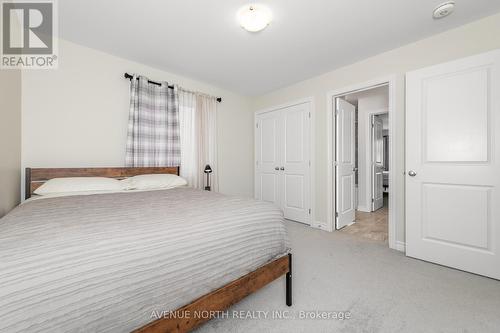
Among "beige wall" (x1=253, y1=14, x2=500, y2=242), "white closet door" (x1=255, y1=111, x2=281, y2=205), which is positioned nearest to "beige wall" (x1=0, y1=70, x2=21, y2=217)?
"white closet door" (x1=255, y1=111, x2=281, y2=205)

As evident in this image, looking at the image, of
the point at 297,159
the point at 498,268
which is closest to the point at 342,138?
the point at 297,159

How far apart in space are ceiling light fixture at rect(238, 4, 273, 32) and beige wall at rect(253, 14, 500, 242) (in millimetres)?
1581

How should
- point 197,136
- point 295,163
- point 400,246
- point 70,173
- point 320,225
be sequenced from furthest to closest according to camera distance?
point 295,163
point 197,136
point 320,225
point 400,246
point 70,173

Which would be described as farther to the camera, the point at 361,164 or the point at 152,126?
the point at 361,164

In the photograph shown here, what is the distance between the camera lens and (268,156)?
411cm

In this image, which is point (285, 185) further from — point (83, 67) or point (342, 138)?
point (83, 67)

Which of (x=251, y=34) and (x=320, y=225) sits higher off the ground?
(x=251, y=34)

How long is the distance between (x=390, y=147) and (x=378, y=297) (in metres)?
1.74

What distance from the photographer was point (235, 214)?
50.0 inches

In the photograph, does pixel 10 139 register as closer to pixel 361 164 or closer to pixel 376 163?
pixel 361 164

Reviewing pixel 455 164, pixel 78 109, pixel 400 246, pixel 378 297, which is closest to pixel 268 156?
pixel 400 246

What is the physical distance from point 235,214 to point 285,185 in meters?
2.66

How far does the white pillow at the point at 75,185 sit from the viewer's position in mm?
1933

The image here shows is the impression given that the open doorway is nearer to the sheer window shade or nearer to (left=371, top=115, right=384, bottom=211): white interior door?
(left=371, top=115, right=384, bottom=211): white interior door
